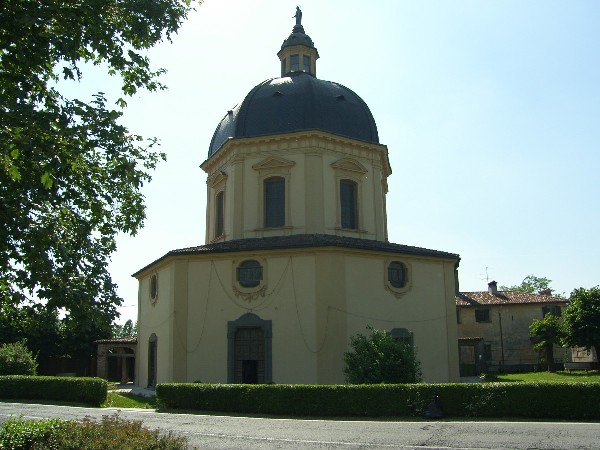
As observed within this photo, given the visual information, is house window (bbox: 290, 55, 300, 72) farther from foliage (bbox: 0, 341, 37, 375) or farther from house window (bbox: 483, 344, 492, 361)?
house window (bbox: 483, 344, 492, 361)

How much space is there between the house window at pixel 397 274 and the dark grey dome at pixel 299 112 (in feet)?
22.6

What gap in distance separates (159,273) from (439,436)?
1778cm

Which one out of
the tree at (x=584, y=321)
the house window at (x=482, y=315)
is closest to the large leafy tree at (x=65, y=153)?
the tree at (x=584, y=321)

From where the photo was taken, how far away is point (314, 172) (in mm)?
27281

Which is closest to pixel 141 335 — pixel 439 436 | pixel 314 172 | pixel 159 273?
pixel 159 273

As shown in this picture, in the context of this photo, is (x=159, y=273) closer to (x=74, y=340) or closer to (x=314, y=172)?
(x=314, y=172)

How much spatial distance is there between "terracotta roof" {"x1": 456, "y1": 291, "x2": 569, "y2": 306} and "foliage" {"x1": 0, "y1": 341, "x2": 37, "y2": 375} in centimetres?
3473

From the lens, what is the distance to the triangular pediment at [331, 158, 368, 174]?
27.9 m

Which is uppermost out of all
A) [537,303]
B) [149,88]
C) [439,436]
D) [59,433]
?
[149,88]

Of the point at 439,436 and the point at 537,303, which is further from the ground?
the point at 537,303

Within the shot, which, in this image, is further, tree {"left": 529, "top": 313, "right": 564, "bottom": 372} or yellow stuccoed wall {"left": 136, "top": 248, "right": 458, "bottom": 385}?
tree {"left": 529, "top": 313, "right": 564, "bottom": 372}

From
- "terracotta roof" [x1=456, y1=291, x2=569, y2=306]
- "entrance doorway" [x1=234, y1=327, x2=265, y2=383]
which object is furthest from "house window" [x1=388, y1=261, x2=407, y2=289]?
"terracotta roof" [x1=456, y1=291, x2=569, y2=306]

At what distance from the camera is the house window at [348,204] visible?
2811cm

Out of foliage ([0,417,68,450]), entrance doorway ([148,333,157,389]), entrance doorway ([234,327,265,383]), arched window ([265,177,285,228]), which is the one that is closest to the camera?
foliage ([0,417,68,450])
